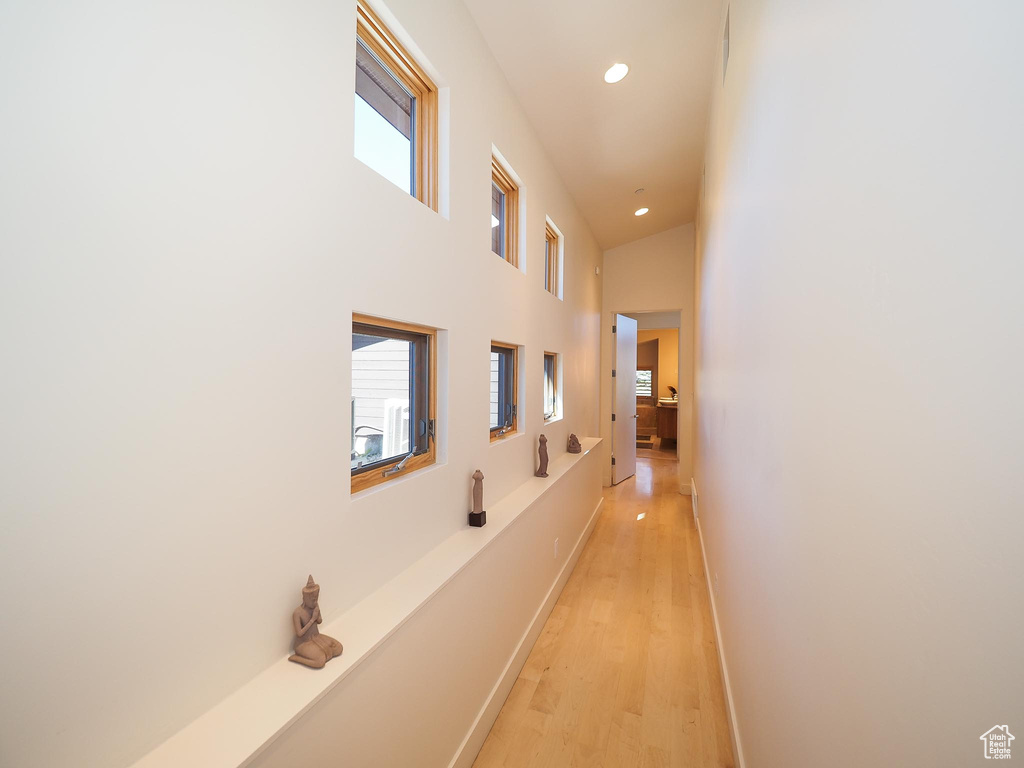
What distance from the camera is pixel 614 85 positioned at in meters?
2.78

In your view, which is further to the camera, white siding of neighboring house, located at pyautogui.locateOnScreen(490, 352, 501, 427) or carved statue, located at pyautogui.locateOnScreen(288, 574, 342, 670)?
white siding of neighboring house, located at pyautogui.locateOnScreen(490, 352, 501, 427)

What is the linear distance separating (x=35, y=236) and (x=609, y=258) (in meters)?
6.23

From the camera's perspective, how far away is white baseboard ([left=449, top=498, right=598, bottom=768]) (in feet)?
6.08

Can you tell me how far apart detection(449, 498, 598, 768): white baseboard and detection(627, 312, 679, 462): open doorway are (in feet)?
22.3

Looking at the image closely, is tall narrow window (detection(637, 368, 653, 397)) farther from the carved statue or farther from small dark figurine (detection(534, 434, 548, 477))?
the carved statue

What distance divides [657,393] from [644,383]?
422 millimetres

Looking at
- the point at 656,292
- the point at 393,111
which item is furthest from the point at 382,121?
the point at 656,292

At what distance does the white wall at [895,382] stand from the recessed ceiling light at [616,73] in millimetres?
1589

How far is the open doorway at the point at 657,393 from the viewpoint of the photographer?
9.91 m

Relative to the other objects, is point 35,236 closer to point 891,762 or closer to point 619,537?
point 891,762

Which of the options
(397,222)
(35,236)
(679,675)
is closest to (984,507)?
(35,236)

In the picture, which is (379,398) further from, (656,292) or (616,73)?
(656,292)

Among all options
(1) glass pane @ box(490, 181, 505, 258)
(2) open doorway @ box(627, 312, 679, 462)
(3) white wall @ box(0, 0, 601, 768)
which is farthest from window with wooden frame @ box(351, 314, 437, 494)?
(2) open doorway @ box(627, 312, 679, 462)

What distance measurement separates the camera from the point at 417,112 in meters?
1.87
